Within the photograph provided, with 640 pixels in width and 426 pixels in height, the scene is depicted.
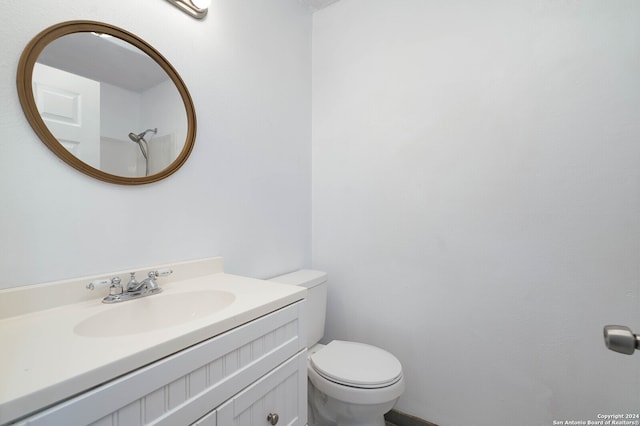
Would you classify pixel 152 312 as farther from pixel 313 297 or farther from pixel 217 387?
pixel 313 297

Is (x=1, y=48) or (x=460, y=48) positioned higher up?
(x=460, y=48)

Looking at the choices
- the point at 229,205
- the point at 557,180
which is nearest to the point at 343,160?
the point at 229,205

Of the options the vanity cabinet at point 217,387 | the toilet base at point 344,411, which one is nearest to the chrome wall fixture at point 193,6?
the vanity cabinet at point 217,387

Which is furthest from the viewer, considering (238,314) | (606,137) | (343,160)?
(343,160)

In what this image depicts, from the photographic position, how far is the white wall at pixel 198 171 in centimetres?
74

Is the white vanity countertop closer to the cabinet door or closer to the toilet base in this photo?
the cabinet door

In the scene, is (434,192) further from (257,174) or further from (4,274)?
Result: (4,274)

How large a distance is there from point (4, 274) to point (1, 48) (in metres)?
0.60

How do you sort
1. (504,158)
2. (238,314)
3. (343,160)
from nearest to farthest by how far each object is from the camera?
(238,314) → (504,158) → (343,160)

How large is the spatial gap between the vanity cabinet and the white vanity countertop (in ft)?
0.06

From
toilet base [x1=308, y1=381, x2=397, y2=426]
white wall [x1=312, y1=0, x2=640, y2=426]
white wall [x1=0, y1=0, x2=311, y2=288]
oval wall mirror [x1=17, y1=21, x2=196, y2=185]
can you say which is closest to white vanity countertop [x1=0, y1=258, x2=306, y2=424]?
white wall [x1=0, y1=0, x2=311, y2=288]

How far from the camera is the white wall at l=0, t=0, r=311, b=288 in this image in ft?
2.44

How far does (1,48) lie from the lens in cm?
71

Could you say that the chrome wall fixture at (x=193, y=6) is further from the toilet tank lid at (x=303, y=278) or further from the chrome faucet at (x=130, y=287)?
the toilet tank lid at (x=303, y=278)
